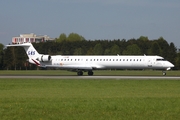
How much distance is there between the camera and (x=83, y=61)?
2393 inches

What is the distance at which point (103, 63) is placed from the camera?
5962cm

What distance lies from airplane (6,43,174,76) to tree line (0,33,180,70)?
4909 centimetres

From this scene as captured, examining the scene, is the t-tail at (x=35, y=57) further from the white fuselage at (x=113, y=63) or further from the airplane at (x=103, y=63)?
the white fuselage at (x=113, y=63)

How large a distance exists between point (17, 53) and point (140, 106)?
105195mm

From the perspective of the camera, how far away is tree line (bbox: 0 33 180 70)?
117562 millimetres

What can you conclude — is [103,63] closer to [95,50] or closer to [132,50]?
[132,50]

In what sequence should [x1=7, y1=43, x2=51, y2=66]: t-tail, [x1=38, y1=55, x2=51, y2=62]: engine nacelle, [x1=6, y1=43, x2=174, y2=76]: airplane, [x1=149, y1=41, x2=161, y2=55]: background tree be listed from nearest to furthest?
[x1=6, y1=43, x2=174, y2=76]: airplane, [x1=38, y1=55, x2=51, y2=62]: engine nacelle, [x1=7, y1=43, x2=51, y2=66]: t-tail, [x1=149, y1=41, x2=161, y2=55]: background tree

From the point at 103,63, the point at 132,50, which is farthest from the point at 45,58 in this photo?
the point at 132,50

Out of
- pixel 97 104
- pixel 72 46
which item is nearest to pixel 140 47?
pixel 72 46

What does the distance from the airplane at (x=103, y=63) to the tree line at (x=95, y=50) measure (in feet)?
161

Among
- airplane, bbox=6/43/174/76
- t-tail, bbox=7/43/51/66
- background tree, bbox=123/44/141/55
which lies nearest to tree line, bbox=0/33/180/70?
background tree, bbox=123/44/141/55

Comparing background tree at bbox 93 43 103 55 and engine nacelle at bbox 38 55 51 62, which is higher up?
background tree at bbox 93 43 103 55

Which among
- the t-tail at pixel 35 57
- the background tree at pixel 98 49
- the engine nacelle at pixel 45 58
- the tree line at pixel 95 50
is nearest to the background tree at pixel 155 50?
the tree line at pixel 95 50

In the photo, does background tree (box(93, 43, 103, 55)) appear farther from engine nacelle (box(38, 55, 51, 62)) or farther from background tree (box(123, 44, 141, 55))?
engine nacelle (box(38, 55, 51, 62))
